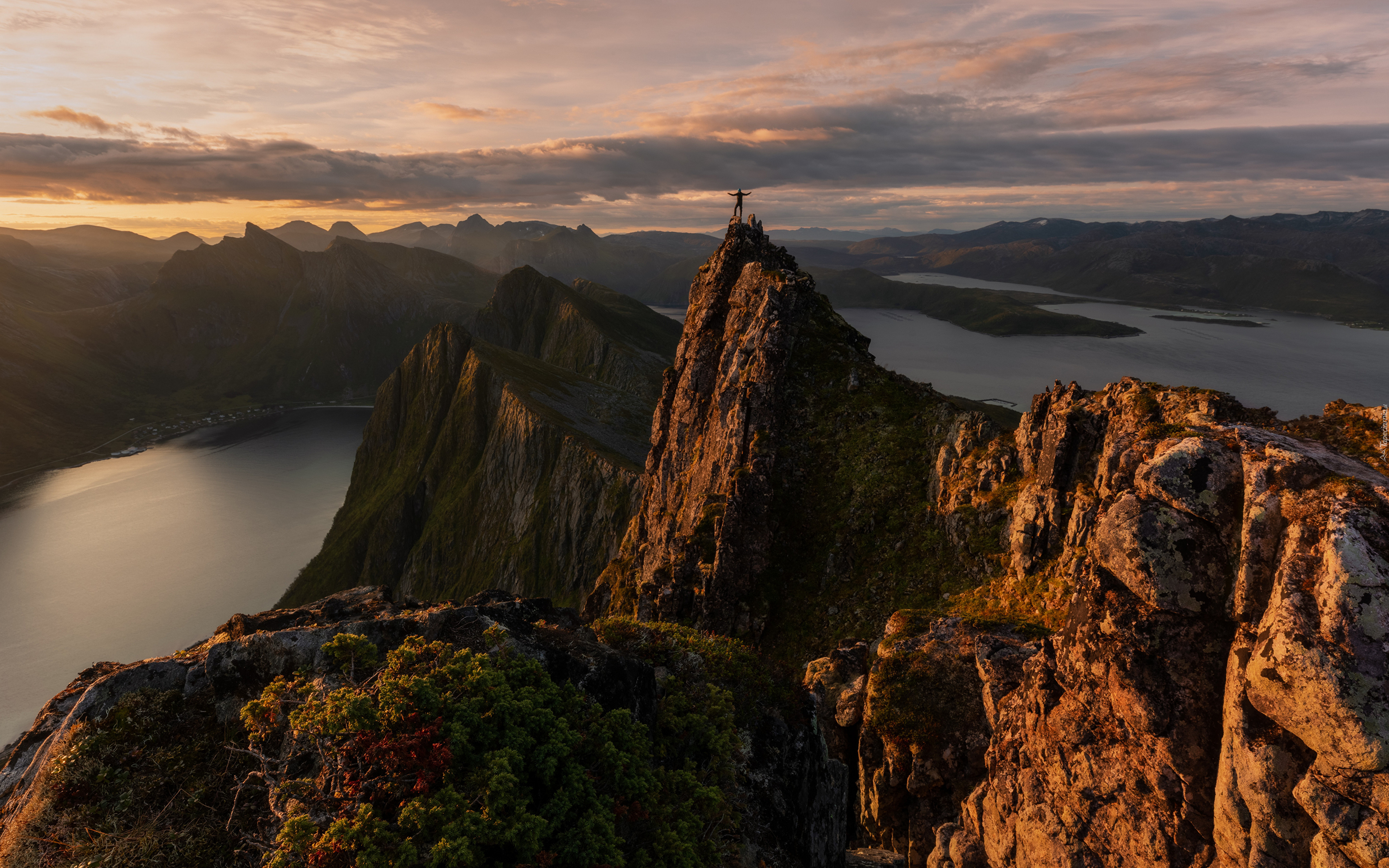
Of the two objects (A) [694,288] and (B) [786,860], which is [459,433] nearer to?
(A) [694,288]

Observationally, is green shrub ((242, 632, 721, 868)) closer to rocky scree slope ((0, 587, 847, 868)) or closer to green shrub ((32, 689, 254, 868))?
rocky scree slope ((0, 587, 847, 868))

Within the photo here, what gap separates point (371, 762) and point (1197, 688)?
18.6m

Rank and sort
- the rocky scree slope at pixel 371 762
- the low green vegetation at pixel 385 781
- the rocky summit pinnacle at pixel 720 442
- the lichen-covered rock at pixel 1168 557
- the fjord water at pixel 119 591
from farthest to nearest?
1. the fjord water at pixel 119 591
2. the rocky summit pinnacle at pixel 720 442
3. the lichen-covered rock at pixel 1168 557
4. the rocky scree slope at pixel 371 762
5. the low green vegetation at pixel 385 781

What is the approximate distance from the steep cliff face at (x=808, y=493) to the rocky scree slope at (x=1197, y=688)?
11.1 m

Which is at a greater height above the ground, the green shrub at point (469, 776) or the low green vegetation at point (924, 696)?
the green shrub at point (469, 776)

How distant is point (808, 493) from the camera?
129ft

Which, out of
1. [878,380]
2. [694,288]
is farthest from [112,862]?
[694,288]

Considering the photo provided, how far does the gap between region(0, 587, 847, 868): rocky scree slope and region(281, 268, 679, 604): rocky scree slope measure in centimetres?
7769

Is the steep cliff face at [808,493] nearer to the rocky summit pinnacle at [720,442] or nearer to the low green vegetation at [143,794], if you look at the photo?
the rocky summit pinnacle at [720,442]

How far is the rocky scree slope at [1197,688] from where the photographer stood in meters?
10.9

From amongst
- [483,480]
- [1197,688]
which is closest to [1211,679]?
[1197,688]

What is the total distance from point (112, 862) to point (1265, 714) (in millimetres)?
23773

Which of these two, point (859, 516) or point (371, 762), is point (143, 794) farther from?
point (859, 516)

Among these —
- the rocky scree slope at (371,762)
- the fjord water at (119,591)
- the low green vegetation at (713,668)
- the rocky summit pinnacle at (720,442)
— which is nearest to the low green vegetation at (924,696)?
the low green vegetation at (713,668)
